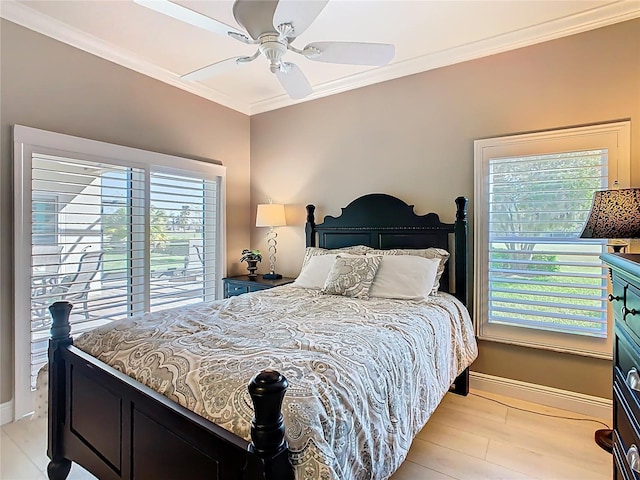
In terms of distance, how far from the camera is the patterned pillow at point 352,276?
102 inches

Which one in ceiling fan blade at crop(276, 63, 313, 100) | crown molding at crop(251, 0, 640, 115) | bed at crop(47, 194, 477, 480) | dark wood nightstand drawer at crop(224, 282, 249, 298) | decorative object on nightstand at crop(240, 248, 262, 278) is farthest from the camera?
decorative object on nightstand at crop(240, 248, 262, 278)

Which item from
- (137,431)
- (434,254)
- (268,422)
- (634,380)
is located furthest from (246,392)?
(434,254)

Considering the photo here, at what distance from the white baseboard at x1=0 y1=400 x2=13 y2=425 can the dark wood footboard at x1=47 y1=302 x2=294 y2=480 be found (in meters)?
1.01

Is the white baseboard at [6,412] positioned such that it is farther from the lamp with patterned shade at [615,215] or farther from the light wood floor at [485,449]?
the lamp with patterned shade at [615,215]

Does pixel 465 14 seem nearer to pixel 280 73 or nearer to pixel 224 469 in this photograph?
pixel 280 73

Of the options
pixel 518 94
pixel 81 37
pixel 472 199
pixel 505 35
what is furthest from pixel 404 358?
pixel 81 37

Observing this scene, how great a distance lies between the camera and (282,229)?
163 inches

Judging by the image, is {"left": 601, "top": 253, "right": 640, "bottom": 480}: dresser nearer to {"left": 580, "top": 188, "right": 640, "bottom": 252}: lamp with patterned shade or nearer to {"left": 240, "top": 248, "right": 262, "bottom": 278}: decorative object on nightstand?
{"left": 580, "top": 188, "right": 640, "bottom": 252}: lamp with patterned shade

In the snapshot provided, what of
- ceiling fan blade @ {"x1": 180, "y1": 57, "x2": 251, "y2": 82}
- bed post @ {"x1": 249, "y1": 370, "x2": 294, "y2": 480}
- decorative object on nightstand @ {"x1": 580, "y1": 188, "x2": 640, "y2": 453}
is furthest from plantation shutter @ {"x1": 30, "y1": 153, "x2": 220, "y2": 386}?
decorative object on nightstand @ {"x1": 580, "y1": 188, "x2": 640, "y2": 453}

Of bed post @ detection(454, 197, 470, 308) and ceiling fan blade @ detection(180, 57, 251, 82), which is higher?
ceiling fan blade @ detection(180, 57, 251, 82)

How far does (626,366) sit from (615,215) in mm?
1034

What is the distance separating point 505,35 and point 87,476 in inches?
157

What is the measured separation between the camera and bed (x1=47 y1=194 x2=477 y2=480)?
3.20 ft

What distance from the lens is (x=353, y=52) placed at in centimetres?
202
